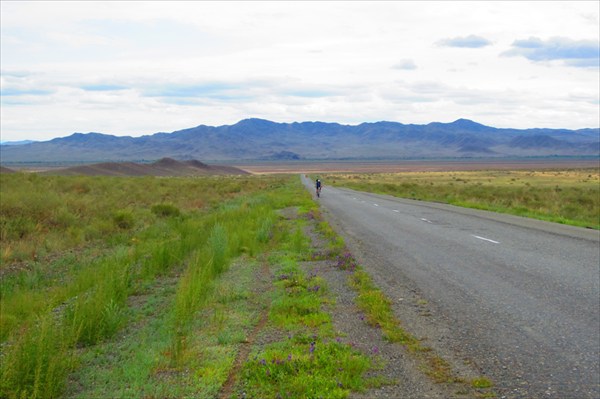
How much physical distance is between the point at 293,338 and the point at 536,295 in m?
4.24

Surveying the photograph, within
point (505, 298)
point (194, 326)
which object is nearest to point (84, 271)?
point (194, 326)

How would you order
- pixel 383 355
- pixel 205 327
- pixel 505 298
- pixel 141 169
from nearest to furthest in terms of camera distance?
1. pixel 383 355
2. pixel 205 327
3. pixel 505 298
4. pixel 141 169

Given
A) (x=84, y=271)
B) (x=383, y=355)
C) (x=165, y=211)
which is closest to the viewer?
(x=383, y=355)

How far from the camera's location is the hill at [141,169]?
4018 inches

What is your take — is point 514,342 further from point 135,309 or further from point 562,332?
point 135,309

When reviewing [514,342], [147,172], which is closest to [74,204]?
[514,342]

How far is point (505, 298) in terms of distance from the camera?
8.47m

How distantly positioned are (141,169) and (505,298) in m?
121

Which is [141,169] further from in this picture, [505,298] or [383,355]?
[383,355]

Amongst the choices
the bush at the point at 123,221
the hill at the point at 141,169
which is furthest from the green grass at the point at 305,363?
the hill at the point at 141,169

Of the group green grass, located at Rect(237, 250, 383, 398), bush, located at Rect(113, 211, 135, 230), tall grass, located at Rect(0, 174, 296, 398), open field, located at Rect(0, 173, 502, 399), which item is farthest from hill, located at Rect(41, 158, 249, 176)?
green grass, located at Rect(237, 250, 383, 398)

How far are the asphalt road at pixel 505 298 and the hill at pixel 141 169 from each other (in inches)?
3210

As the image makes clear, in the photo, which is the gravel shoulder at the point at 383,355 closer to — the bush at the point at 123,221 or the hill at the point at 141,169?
the bush at the point at 123,221

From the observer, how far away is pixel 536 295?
28.3 feet
